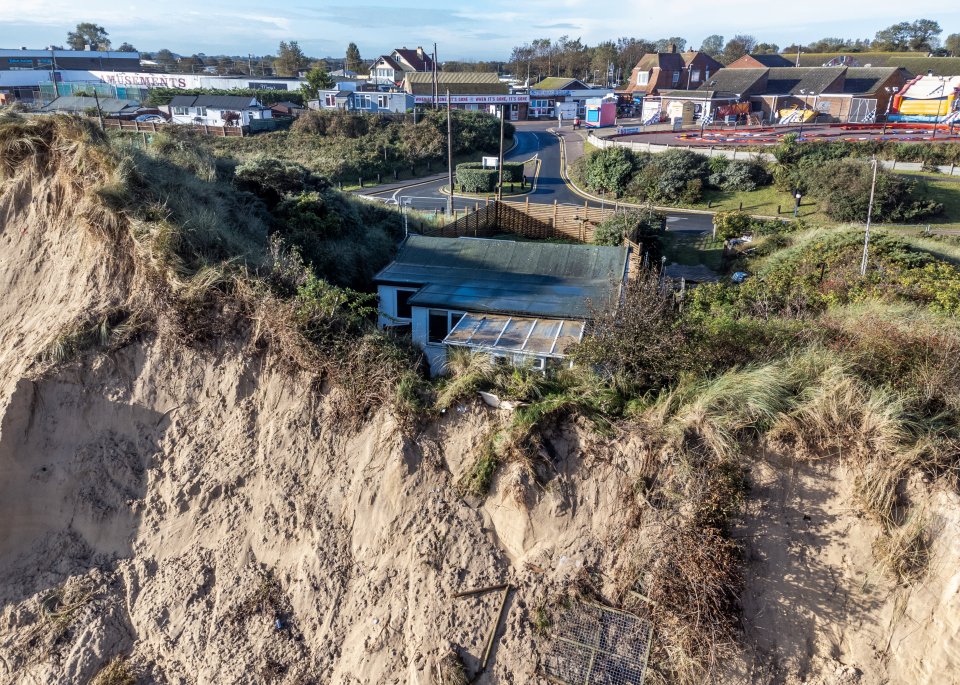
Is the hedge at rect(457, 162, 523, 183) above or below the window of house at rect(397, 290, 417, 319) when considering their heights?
above

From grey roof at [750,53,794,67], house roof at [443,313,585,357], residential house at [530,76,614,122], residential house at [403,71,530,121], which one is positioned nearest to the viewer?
house roof at [443,313,585,357]

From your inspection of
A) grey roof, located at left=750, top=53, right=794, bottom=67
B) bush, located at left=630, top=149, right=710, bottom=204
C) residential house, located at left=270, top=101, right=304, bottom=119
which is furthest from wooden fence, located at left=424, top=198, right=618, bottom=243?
grey roof, located at left=750, top=53, right=794, bottom=67

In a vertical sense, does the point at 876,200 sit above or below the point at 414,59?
below

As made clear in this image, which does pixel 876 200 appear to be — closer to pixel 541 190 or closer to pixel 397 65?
pixel 541 190

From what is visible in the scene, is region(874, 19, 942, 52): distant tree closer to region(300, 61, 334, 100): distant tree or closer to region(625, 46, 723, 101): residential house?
region(625, 46, 723, 101): residential house

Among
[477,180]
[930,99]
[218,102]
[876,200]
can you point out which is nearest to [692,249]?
[876,200]

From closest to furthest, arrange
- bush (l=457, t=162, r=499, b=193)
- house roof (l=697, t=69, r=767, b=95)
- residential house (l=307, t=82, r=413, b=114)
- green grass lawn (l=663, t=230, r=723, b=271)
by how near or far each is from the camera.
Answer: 1. green grass lawn (l=663, t=230, r=723, b=271)
2. bush (l=457, t=162, r=499, b=193)
3. residential house (l=307, t=82, r=413, b=114)
4. house roof (l=697, t=69, r=767, b=95)

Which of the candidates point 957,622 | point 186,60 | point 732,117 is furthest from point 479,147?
point 186,60

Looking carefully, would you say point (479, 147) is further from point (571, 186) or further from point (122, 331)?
point (122, 331)
